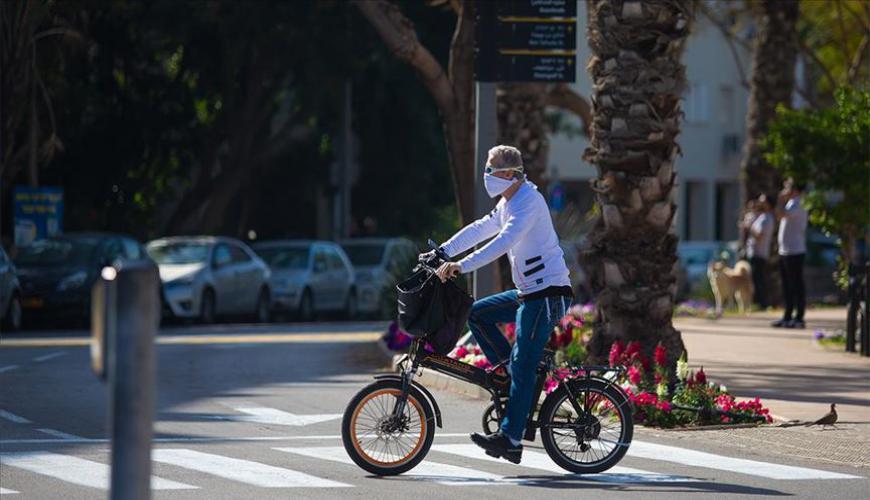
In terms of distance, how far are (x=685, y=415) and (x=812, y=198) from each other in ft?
29.1

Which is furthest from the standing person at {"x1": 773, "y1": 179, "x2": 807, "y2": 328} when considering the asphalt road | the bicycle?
the bicycle

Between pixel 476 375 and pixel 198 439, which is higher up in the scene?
pixel 476 375

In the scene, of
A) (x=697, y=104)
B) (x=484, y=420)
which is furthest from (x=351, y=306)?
(x=697, y=104)

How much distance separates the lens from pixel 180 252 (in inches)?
1187

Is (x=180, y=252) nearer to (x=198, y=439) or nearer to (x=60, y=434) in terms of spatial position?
(x=60, y=434)

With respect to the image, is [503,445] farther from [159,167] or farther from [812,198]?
[159,167]

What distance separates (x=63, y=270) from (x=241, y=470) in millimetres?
17801

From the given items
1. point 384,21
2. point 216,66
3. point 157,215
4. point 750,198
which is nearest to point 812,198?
point 384,21

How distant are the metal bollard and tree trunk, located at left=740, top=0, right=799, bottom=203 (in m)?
24.4

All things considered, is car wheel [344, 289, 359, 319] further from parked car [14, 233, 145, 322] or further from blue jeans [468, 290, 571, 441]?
blue jeans [468, 290, 571, 441]

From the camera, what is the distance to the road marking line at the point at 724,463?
1023 cm

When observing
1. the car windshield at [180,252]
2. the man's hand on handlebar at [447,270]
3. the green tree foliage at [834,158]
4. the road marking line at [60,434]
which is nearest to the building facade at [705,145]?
the car windshield at [180,252]

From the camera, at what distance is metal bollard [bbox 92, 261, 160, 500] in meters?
5.40

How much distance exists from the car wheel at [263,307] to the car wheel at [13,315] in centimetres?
626
